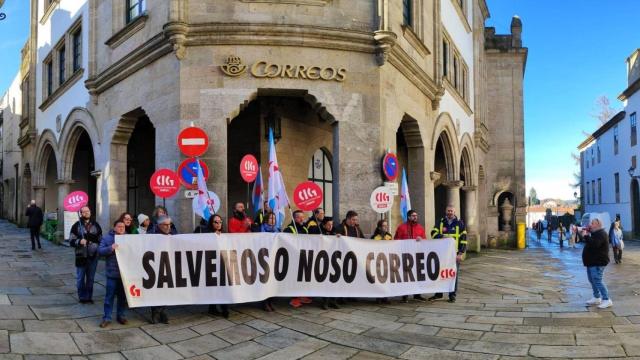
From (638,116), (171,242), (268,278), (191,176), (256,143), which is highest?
(638,116)

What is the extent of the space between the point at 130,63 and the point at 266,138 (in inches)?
155

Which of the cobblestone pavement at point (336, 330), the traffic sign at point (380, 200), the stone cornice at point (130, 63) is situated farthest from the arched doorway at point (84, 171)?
the traffic sign at point (380, 200)

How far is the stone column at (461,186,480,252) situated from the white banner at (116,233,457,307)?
12.9 meters

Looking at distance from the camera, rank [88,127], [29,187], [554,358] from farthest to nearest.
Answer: [29,187]
[88,127]
[554,358]

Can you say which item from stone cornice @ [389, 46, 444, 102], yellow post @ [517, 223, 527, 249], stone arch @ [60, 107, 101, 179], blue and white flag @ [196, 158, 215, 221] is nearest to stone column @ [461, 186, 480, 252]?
yellow post @ [517, 223, 527, 249]

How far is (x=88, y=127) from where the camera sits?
15.3 m

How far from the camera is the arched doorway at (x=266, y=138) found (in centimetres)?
1352

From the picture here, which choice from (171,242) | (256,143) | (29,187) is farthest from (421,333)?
(29,187)

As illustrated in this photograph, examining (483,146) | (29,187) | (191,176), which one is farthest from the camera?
(29,187)

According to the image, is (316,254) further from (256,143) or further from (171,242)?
(256,143)

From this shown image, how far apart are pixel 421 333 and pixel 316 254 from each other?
87.6 inches

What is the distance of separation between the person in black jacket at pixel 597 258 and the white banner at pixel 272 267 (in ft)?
7.46

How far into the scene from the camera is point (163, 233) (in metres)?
7.55

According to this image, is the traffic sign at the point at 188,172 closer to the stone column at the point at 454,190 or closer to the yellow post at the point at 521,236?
the stone column at the point at 454,190
